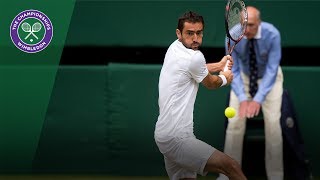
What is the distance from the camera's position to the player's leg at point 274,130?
6.90 meters

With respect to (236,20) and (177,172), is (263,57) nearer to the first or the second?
(236,20)

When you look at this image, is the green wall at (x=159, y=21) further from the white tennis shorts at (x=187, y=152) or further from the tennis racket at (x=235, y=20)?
the white tennis shorts at (x=187, y=152)

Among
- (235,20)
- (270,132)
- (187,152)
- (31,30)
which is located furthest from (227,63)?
(31,30)

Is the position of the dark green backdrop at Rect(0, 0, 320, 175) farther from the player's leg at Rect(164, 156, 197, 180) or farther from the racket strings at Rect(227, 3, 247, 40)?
the player's leg at Rect(164, 156, 197, 180)

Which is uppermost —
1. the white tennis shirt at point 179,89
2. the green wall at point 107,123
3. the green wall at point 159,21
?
the green wall at point 159,21

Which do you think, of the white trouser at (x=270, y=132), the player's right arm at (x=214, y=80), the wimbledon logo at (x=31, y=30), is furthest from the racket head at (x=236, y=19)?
the wimbledon logo at (x=31, y=30)

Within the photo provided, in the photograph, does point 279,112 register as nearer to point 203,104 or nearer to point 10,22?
point 203,104

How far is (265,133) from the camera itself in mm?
6965

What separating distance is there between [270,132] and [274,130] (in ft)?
0.12

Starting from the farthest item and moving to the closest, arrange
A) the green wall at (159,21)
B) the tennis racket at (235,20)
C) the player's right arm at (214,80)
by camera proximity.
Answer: the green wall at (159,21), the tennis racket at (235,20), the player's right arm at (214,80)

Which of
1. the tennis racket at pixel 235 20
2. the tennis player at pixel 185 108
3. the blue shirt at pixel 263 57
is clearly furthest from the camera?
the blue shirt at pixel 263 57

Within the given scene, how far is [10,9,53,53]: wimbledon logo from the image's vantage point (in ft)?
Answer: 24.1

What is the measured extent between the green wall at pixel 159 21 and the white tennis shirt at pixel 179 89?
2.03 m

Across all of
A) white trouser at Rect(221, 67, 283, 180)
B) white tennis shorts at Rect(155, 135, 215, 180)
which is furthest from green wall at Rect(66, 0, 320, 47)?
white tennis shorts at Rect(155, 135, 215, 180)
